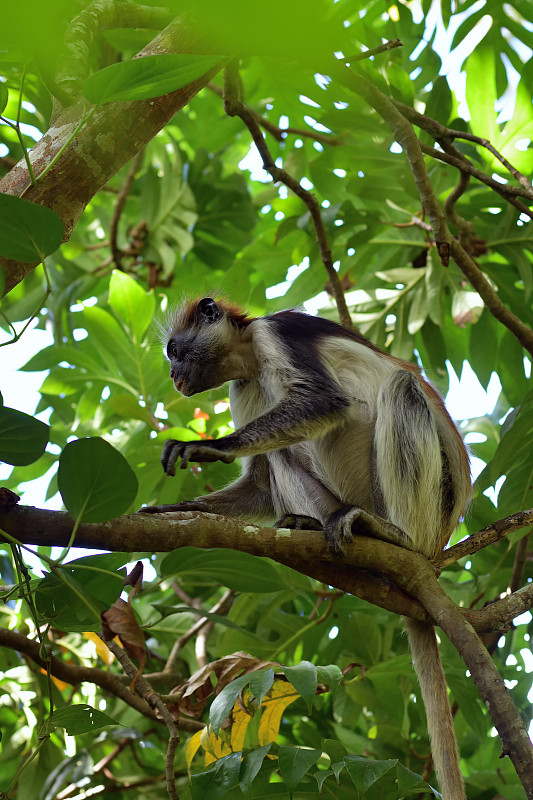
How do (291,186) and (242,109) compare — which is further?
(291,186)

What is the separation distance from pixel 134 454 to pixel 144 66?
2.69 m

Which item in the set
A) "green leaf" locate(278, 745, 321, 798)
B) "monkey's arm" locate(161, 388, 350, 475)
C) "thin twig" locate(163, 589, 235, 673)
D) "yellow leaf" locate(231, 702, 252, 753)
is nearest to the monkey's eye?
"monkey's arm" locate(161, 388, 350, 475)

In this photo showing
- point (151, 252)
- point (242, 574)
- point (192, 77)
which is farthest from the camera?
point (151, 252)

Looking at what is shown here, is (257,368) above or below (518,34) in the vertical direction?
below

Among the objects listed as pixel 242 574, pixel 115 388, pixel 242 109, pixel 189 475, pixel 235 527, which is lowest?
pixel 242 574

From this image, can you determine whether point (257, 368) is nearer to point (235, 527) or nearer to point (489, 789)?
point (235, 527)

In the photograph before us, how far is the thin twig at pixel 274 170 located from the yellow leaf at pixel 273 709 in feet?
7.86

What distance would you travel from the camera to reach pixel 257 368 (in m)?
4.53

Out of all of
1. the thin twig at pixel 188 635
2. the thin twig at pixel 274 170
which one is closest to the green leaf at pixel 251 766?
the thin twig at pixel 188 635

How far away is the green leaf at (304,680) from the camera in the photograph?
7.25 feet

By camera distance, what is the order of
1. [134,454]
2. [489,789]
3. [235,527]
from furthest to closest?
[134,454], [489,789], [235,527]

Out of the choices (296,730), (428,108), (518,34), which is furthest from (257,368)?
(518,34)

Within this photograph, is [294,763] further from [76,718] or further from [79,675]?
[79,675]

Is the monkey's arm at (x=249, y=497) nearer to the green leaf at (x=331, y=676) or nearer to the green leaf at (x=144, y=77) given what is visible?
the green leaf at (x=331, y=676)
